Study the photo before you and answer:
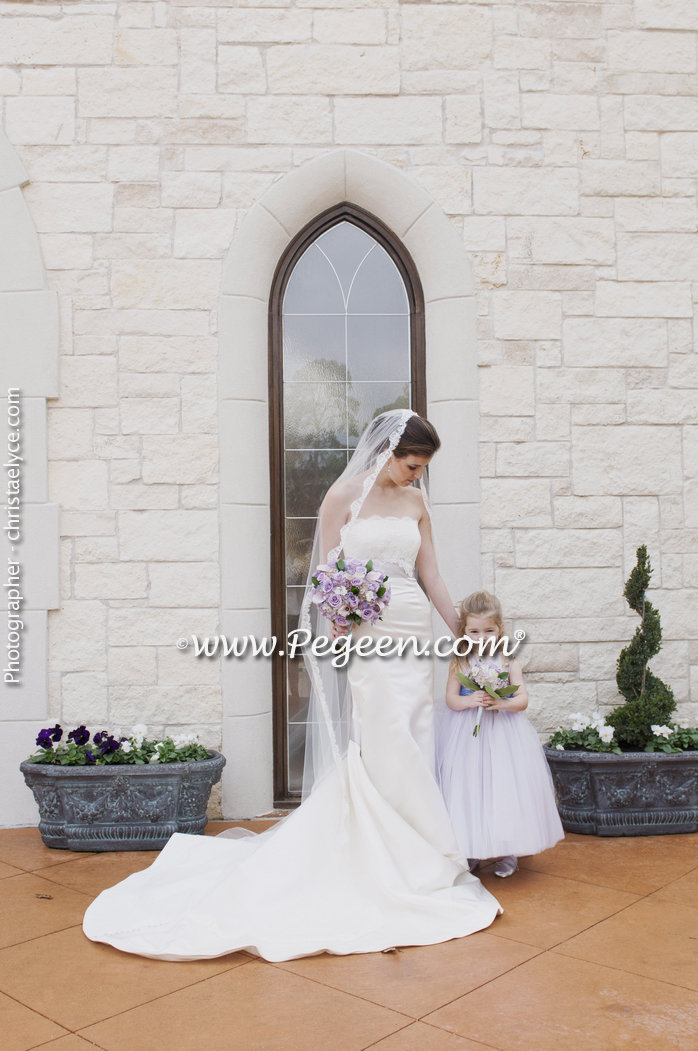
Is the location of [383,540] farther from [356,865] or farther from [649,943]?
[649,943]

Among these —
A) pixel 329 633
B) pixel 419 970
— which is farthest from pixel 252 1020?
pixel 329 633

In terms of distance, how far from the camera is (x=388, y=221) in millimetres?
4828

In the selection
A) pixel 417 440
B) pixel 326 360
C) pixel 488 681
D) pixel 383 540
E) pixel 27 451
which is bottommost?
pixel 488 681

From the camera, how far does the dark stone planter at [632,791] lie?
4.21 m

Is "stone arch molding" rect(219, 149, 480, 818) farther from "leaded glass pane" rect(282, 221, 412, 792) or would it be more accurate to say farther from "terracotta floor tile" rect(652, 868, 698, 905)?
"terracotta floor tile" rect(652, 868, 698, 905)

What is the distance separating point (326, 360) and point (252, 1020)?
11.2 ft

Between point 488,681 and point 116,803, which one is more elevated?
point 488,681

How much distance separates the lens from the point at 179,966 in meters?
2.80

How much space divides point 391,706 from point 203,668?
4.74 ft

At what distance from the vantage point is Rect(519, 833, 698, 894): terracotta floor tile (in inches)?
141

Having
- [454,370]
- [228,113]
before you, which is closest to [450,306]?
[454,370]

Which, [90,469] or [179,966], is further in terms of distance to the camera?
[90,469]

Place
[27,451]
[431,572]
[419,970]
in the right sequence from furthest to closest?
[27,451] → [431,572] → [419,970]

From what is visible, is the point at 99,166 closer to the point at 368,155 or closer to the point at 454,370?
the point at 368,155
